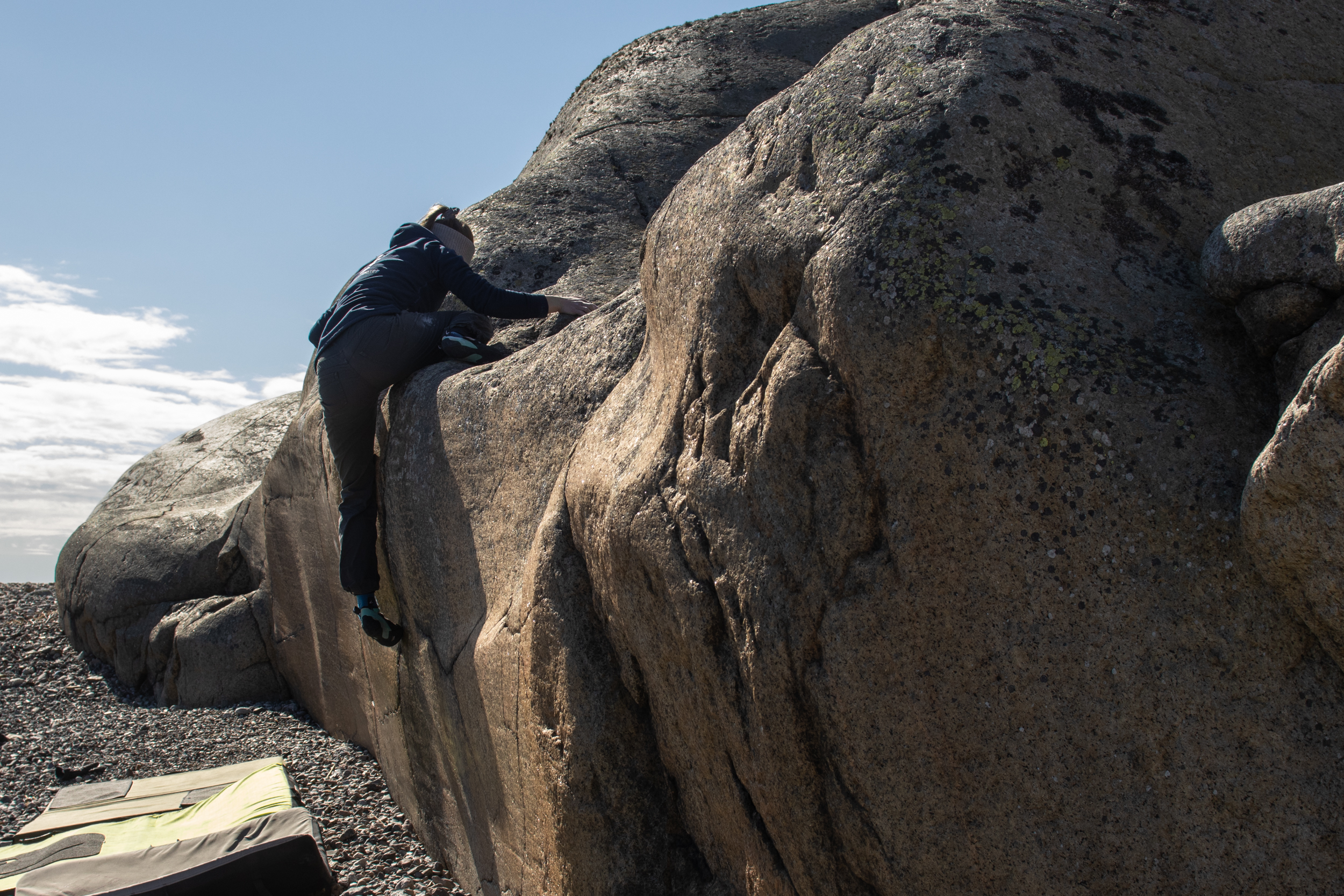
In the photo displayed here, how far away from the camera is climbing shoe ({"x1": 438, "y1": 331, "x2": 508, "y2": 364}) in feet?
14.2

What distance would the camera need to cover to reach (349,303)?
14.5 feet

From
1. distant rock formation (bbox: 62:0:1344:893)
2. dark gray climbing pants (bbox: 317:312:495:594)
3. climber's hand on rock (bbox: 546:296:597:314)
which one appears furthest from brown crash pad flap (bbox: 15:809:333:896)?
climber's hand on rock (bbox: 546:296:597:314)

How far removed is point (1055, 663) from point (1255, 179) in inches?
→ 58.4

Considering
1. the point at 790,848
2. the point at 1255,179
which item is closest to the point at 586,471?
the point at 790,848

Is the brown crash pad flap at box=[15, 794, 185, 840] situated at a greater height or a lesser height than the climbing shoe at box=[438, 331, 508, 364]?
lesser

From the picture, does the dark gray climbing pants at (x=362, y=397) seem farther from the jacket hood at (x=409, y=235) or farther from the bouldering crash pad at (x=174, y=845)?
the bouldering crash pad at (x=174, y=845)

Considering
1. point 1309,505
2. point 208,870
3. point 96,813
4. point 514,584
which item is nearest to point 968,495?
point 1309,505

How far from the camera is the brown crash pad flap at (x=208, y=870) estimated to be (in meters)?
3.81

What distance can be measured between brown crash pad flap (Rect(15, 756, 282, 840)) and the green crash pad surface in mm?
72

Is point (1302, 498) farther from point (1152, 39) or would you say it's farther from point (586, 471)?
point (586, 471)

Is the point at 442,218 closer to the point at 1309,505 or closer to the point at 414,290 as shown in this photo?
the point at 414,290

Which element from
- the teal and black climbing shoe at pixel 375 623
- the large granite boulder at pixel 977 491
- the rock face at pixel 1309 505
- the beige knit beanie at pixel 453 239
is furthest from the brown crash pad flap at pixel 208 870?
the rock face at pixel 1309 505

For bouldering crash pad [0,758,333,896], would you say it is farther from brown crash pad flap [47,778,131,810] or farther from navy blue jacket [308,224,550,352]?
navy blue jacket [308,224,550,352]

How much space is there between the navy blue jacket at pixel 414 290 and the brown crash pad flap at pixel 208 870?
2.18 meters
